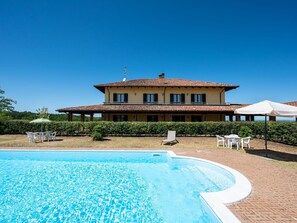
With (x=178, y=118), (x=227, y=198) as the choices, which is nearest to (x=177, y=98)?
(x=178, y=118)

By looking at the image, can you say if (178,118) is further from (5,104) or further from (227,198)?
(5,104)

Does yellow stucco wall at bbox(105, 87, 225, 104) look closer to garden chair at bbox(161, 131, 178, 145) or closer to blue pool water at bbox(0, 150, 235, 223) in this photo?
garden chair at bbox(161, 131, 178, 145)

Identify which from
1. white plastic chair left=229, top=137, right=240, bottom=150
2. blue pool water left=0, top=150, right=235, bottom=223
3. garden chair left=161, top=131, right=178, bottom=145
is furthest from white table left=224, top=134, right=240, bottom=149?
blue pool water left=0, top=150, right=235, bottom=223

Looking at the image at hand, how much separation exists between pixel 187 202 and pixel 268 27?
18.1 m

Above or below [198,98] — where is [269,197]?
below

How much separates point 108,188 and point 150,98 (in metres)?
21.1

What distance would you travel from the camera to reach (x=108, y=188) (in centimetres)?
696

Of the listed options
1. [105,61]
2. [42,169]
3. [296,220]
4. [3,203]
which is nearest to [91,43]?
[105,61]

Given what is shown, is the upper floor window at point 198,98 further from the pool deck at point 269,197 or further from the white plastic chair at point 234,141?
the pool deck at point 269,197

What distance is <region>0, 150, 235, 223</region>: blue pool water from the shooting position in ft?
16.1

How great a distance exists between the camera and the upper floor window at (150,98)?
1074 inches

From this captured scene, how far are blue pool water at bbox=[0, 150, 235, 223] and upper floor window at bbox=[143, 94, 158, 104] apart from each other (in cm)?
1574

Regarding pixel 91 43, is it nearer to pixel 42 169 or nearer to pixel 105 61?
pixel 105 61

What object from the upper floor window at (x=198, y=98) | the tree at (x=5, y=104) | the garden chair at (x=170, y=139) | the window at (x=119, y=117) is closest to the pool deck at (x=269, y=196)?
→ the garden chair at (x=170, y=139)
